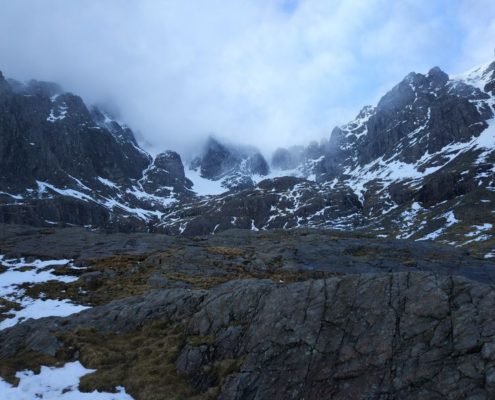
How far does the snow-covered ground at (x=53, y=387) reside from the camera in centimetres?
2003

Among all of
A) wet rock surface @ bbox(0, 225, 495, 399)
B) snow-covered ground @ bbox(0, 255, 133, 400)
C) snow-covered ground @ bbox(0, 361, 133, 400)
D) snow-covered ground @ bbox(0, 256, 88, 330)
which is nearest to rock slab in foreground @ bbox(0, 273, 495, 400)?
wet rock surface @ bbox(0, 225, 495, 399)

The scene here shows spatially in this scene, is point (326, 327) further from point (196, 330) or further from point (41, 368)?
point (41, 368)

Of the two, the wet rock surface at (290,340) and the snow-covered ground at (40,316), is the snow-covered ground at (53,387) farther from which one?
the wet rock surface at (290,340)

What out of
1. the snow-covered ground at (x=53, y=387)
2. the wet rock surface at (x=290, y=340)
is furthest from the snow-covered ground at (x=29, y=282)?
the snow-covered ground at (x=53, y=387)

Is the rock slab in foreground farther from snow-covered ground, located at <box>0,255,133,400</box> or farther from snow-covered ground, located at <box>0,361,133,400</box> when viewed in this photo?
snow-covered ground, located at <box>0,255,133,400</box>

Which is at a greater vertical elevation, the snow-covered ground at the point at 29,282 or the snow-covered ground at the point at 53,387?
the snow-covered ground at the point at 29,282

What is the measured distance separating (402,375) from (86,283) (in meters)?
35.8

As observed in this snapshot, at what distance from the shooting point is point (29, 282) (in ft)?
Answer: 148

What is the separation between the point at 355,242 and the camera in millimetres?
76125

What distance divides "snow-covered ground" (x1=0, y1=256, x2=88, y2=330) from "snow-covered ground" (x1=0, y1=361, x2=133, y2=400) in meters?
10.8

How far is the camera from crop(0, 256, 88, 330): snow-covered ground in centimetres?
3328

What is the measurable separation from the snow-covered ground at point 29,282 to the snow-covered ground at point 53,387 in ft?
35.5

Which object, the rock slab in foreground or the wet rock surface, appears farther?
the wet rock surface

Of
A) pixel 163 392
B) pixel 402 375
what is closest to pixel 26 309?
pixel 163 392
